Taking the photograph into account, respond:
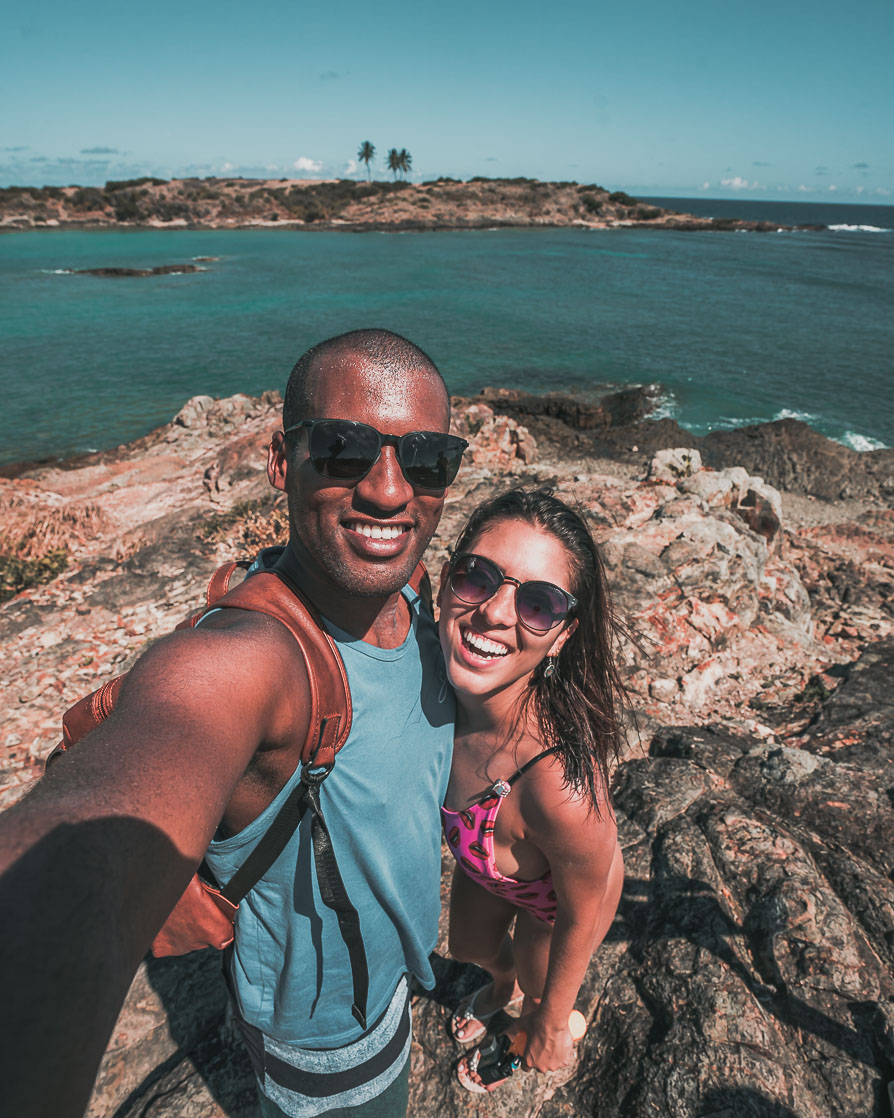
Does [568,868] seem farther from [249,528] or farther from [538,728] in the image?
[249,528]

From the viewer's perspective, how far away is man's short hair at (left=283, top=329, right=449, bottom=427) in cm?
182

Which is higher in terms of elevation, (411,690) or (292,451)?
(292,451)

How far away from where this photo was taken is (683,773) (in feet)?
12.8

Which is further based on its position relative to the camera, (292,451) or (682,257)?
(682,257)

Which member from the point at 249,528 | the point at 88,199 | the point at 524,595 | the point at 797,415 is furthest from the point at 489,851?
the point at 88,199

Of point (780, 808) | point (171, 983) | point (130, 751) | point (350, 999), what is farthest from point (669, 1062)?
point (130, 751)

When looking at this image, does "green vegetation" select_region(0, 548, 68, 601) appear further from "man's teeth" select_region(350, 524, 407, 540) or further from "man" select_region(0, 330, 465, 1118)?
"man's teeth" select_region(350, 524, 407, 540)

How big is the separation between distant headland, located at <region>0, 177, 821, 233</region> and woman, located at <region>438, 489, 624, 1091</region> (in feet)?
296

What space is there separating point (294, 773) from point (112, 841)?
65 cm

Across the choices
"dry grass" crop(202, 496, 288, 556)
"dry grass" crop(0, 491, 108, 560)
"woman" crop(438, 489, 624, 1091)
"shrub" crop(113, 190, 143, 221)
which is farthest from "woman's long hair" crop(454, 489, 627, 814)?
"shrub" crop(113, 190, 143, 221)

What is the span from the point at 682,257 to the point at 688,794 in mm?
72403

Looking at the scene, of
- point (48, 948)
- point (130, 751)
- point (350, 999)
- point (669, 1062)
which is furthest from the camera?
point (669, 1062)

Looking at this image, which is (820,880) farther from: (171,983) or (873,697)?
(171,983)

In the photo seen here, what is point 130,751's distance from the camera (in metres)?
1.01
